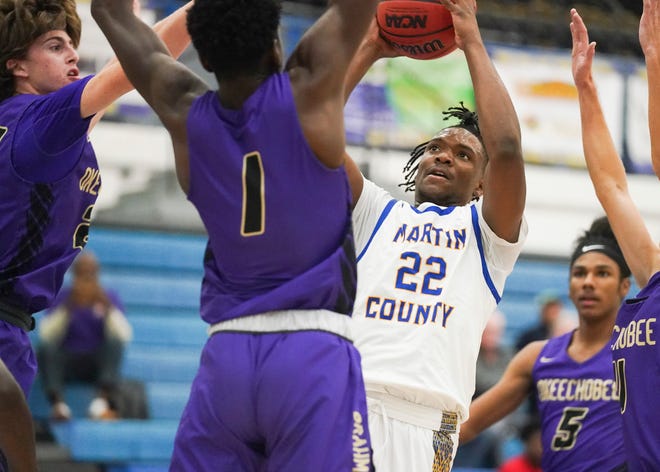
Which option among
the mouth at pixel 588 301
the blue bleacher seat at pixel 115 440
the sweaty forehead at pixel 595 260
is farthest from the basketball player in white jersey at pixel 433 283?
the blue bleacher seat at pixel 115 440

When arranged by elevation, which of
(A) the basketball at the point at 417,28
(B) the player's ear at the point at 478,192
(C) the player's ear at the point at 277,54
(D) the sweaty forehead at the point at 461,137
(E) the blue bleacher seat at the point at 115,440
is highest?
(A) the basketball at the point at 417,28

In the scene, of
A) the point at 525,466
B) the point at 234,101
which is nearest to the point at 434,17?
the point at 234,101

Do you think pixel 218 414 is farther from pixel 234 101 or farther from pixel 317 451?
pixel 234 101

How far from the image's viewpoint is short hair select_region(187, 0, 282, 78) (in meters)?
3.50

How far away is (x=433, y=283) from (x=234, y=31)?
1.65 metres

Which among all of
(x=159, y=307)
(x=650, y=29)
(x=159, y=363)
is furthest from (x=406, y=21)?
(x=159, y=307)

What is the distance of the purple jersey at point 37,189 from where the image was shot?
452cm

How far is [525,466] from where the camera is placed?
8.20m

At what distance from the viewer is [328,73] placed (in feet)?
11.5

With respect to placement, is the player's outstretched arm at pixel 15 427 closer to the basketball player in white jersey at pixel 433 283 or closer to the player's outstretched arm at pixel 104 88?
the player's outstretched arm at pixel 104 88

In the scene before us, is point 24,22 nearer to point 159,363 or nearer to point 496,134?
point 496,134

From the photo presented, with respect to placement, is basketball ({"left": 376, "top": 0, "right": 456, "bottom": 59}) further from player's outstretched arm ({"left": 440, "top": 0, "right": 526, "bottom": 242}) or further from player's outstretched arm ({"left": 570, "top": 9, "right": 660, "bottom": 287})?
player's outstretched arm ({"left": 570, "top": 9, "right": 660, "bottom": 287})

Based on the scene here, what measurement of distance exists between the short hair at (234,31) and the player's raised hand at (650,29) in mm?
2000

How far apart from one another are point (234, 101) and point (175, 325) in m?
8.24
